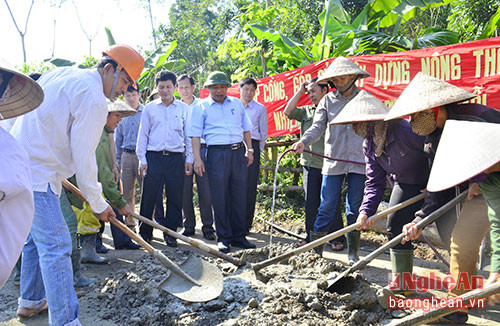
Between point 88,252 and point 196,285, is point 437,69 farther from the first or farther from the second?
point 88,252

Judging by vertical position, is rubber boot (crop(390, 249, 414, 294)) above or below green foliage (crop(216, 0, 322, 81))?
below

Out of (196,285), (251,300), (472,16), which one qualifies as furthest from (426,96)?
(472,16)

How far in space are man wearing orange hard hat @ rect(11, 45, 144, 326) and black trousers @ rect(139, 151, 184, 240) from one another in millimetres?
2521

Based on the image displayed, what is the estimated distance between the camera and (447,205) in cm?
298

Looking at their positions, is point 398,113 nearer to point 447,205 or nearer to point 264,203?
point 447,205

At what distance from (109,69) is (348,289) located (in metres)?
2.51

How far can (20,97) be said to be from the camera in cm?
150

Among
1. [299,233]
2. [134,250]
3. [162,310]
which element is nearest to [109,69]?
[162,310]

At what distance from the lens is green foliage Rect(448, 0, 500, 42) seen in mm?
6387

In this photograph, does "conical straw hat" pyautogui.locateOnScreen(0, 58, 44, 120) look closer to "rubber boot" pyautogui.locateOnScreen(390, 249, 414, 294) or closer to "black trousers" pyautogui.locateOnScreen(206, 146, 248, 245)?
"rubber boot" pyautogui.locateOnScreen(390, 249, 414, 294)

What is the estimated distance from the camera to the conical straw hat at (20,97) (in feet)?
4.76

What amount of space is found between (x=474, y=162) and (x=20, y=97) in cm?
202

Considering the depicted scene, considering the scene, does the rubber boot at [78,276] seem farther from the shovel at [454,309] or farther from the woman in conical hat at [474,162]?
the woman in conical hat at [474,162]

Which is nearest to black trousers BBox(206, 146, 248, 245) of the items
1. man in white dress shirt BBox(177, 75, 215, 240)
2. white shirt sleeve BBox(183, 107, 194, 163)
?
white shirt sleeve BBox(183, 107, 194, 163)
